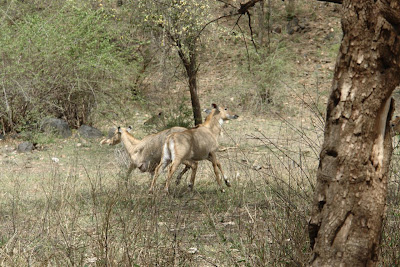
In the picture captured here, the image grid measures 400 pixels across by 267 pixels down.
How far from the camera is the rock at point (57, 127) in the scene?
45.5ft

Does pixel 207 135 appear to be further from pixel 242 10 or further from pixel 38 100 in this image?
pixel 38 100

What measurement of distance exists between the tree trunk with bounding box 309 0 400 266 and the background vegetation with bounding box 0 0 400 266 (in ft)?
1.64

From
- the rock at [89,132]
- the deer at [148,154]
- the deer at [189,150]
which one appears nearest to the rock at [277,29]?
the rock at [89,132]

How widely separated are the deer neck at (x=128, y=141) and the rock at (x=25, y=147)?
3546mm

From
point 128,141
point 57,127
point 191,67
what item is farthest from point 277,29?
point 128,141

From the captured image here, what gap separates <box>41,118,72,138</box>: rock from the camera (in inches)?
547

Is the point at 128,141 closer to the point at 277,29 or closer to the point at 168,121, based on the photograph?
the point at 168,121

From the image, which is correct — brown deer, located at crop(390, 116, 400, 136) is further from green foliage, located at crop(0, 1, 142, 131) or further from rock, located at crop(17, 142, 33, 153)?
rock, located at crop(17, 142, 33, 153)

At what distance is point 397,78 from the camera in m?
3.34

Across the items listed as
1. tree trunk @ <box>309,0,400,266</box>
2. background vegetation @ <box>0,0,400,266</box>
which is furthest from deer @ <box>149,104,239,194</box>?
tree trunk @ <box>309,0,400,266</box>

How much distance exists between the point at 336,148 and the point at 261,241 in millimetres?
1024

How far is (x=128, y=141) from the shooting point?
1001cm

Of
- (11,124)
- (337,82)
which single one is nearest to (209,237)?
(337,82)

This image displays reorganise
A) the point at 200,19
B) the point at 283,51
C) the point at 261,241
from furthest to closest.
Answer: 1. the point at 283,51
2. the point at 200,19
3. the point at 261,241
